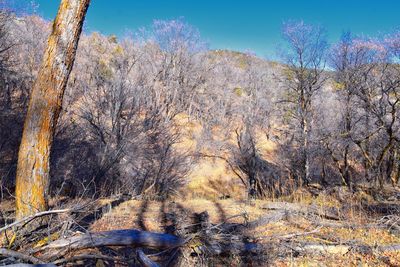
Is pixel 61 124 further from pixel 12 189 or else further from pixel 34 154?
pixel 34 154

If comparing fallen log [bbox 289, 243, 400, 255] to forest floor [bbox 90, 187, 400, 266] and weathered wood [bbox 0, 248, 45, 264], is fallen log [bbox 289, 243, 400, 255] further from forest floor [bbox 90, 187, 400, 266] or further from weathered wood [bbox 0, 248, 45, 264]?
weathered wood [bbox 0, 248, 45, 264]

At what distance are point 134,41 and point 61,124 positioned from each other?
14.7m

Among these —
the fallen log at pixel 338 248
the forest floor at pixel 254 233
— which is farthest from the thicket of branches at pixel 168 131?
the fallen log at pixel 338 248

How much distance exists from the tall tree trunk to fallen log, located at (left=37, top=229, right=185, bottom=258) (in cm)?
94

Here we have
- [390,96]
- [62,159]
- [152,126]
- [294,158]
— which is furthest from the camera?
[294,158]

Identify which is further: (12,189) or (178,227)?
(12,189)

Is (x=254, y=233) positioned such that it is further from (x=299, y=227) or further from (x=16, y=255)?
(x=16, y=255)

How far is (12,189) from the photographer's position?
8422 millimetres

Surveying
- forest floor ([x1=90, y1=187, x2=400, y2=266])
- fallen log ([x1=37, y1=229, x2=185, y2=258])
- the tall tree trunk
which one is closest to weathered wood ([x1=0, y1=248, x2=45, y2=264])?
fallen log ([x1=37, y1=229, x2=185, y2=258])

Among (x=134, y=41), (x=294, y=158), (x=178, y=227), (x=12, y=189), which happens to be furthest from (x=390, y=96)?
(x=134, y=41)

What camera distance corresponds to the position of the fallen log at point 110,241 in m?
2.68

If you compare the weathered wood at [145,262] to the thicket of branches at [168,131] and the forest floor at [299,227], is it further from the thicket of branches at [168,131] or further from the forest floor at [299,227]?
the thicket of branches at [168,131]

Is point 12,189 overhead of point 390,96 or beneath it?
beneath

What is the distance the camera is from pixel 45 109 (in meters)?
3.60
